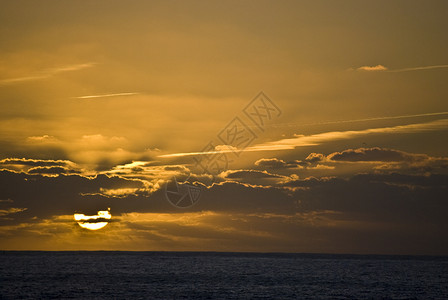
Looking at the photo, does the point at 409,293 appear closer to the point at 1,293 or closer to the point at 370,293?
the point at 370,293

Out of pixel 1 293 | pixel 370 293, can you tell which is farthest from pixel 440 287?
pixel 1 293

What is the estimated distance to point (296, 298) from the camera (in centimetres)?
10725

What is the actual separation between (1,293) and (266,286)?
61.3 meters

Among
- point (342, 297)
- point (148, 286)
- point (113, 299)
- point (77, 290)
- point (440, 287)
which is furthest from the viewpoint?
point (440, 287)

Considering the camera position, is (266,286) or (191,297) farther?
(266,286)

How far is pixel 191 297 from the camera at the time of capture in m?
105

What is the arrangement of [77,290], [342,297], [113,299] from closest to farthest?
1. [113,299]
2. [342,297]
3. [77,290]

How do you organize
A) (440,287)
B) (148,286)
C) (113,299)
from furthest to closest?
(440,287) < (148,286) < (113,299)

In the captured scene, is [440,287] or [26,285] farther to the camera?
[440,287]

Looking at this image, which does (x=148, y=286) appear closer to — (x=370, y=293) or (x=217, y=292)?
(x=217, y=292)

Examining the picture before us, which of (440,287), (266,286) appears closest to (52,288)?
(266,286)

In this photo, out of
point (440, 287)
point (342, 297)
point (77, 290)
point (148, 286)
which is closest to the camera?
point (342, 297)

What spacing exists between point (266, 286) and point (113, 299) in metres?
44.8

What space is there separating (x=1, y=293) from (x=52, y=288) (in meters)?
15.8
